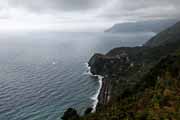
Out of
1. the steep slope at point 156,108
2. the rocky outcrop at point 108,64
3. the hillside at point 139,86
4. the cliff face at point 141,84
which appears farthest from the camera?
the rocky outcrop at point 108,64

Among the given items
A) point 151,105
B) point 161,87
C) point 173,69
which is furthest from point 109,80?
point 151,105

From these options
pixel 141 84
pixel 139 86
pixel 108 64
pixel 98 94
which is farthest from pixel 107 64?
pixel 139 86

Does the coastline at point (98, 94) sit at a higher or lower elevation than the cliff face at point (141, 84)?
lower

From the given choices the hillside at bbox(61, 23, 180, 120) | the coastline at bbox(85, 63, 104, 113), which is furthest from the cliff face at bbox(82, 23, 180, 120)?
the coastline at bbox(85, 63, 104, 113)

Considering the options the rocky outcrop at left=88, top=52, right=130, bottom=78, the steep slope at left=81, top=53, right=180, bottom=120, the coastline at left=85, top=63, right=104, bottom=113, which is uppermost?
the steep slope at left=81, top=53, right=180, bottom=120

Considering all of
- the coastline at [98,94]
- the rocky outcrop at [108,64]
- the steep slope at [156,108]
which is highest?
the steep slope at [156,108]

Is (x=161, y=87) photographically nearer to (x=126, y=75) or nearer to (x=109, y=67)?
(x=126, y=75)

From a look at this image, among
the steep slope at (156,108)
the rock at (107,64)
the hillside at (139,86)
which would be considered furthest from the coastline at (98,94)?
the steep slope at (156,108)

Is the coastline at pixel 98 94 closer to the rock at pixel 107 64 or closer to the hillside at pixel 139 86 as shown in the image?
the hillside at pixel 139 86

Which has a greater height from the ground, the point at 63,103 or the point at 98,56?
the point at 98,56

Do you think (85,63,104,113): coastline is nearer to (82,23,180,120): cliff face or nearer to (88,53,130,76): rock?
(82,23,180,120): cliff face

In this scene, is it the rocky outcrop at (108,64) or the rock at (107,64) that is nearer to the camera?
the rocky outcrop at (108,64)
